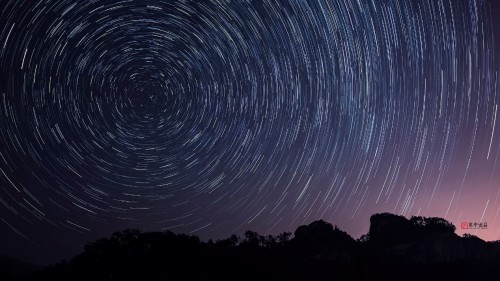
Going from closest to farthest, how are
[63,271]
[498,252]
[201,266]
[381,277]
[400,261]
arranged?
[63,271], [201,266], [381,277], [400,261], [498,252]

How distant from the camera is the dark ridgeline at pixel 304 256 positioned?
34922 millimetres

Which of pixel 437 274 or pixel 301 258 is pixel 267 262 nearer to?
pixel 301 258

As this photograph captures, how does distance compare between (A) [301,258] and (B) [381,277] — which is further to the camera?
(A) [301,258]

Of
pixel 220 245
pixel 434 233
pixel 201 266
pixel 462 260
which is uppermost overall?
pixel 434 233

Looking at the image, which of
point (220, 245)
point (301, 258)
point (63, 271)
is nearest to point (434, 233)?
point (301, 258)

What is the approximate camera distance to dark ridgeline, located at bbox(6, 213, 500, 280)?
115 ft

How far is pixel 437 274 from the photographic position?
4503cm

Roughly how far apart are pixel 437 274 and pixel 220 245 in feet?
80.8

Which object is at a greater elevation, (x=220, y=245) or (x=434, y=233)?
(x=434, y=233)

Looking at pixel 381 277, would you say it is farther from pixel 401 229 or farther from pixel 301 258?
pixel 401 229

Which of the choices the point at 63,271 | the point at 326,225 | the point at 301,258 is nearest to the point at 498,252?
the point at 326,225

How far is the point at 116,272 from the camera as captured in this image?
3372 cm

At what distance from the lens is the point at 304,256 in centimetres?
4806

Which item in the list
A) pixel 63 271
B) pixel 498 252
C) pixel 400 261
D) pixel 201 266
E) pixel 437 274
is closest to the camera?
pixel 63 271
